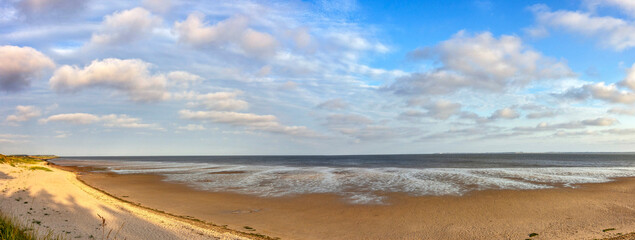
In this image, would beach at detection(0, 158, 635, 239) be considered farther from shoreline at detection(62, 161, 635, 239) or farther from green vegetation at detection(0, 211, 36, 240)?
green vegetation at detection(0, 211, 36, 240)

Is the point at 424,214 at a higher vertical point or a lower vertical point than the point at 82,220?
lower

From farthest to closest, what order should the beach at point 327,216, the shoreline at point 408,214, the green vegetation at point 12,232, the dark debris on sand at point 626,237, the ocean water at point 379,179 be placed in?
the ocean water at point 379,179 < the shoreline at point 408,214 < the beach at point 327,216 < the dark debris on sand at point 626,237 < the green vegetation at point 12,232

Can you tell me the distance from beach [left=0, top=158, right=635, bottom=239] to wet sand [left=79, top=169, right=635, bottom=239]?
0.05m

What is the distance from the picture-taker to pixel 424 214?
1825 centimetres

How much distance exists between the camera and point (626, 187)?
28.9m

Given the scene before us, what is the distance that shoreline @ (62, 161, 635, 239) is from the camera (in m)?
14.6

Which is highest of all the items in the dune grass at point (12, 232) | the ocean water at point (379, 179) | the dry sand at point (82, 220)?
the dune grass at point (12, 232)

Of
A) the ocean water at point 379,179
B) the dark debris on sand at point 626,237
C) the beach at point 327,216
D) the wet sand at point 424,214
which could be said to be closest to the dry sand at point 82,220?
the beach at point 327,216

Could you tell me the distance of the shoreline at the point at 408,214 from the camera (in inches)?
577

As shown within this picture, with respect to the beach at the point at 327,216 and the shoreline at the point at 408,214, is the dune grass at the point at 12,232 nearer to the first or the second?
the beach at the point at 327,216

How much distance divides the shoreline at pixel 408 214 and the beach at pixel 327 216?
0.16 feet

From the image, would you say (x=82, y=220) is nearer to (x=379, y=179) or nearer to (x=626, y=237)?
(x=626, y=237)

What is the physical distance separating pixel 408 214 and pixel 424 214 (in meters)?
0.93

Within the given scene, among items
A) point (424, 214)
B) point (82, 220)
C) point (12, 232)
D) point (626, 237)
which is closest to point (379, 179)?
point (424, 214)
